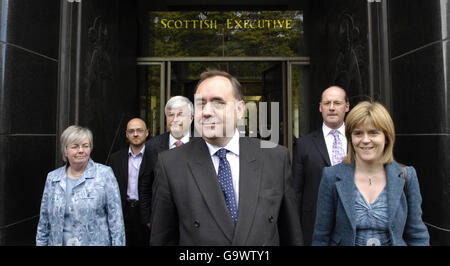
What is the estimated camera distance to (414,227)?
2240 mm

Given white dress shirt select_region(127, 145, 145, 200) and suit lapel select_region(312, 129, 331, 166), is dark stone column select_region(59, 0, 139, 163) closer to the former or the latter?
white dress shirt select_region(127, 145, 145, 200)

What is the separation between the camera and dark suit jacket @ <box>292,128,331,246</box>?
3.64m

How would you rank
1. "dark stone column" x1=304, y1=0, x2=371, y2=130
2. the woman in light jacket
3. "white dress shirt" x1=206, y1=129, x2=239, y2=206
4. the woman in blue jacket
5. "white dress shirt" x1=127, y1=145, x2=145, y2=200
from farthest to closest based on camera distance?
"dark stone column" x1=304, y1=0, x2=371, y2=130 → "white dress shirt" x1=127, y1=145, x2=145, y2=200 → the woman in light jacket → the woman in blue jacket → "white dress shirt" x1=206, y1=129, x2=239, y2=206

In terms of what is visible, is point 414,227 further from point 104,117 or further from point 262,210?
point 104,117

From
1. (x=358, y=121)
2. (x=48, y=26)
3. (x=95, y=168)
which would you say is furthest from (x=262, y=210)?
(x=48, y=26)

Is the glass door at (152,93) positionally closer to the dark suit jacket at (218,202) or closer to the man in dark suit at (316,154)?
the man in dark suit at (316,154)

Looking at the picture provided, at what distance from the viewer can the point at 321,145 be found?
12.2 ft

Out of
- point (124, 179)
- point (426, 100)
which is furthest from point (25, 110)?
point (426, 100)

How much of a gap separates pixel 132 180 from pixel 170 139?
3.03 ft

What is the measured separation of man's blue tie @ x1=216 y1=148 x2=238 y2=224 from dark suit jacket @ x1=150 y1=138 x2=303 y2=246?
0.05 meters

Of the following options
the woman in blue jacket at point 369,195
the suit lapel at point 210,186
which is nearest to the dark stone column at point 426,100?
the woman in blue jacket at point 369,195

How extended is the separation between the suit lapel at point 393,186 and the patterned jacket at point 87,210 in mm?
2403

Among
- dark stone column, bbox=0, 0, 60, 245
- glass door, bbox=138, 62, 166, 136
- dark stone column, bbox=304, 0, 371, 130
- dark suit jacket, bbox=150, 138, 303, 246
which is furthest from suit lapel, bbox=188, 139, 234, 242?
glass door, bbox=138, 62, 166, 136

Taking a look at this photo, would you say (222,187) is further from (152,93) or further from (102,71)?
(152,93)
